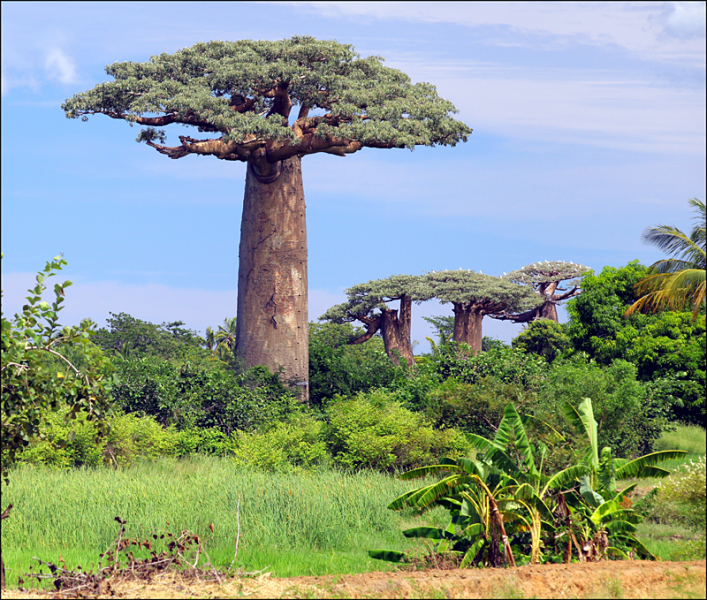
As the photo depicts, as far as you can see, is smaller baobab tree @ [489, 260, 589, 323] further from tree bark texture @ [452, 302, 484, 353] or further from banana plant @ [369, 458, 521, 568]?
banana plant @ [369, 458, 521, 568]

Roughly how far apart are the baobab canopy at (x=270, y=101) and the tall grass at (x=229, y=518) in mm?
9957

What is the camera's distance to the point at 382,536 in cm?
1037

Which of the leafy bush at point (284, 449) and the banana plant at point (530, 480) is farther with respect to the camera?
the leafy bush at point (284, 449)

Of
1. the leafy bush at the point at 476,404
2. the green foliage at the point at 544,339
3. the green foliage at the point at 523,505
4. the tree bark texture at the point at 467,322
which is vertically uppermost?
the tree bark texture at the point at 467,322

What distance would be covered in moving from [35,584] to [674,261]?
19.7m

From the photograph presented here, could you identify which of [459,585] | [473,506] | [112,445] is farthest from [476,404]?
[459,585]

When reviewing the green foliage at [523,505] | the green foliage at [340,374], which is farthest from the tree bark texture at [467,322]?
the green foliage at [523,505]

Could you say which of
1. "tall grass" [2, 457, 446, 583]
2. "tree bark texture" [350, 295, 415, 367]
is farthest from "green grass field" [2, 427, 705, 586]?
"tree bark texture" [350, 295, 415, 367]

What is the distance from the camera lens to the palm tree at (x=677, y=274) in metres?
20.1

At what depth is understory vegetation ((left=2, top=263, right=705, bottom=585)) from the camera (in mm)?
8445

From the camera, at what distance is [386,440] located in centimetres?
1463

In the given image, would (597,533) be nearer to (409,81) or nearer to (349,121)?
(349,121)

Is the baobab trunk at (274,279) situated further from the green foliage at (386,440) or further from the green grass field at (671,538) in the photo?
the green grass field at (671,538)

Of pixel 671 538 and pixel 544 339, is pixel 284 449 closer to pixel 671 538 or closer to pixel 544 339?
pixel 671 538
